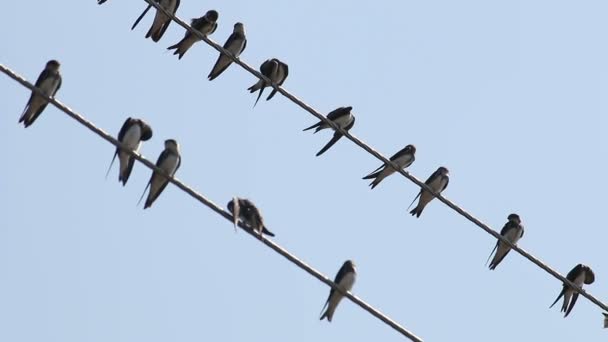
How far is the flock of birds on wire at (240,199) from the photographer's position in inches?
493

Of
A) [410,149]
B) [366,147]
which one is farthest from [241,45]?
[366,147]

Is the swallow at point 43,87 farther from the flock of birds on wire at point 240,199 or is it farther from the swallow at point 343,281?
the swallow at point 343,281

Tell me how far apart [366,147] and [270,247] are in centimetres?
269

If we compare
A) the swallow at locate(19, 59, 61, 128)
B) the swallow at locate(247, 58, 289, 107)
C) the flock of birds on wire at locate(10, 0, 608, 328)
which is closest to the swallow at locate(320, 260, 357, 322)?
the flock of birds on wire at locate(10, 0, 608, 328)

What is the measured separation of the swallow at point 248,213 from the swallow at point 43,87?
1720mm

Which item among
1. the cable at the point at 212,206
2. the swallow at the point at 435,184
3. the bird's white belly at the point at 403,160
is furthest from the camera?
the bird's white belly at the point at 403,160

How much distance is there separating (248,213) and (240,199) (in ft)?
1.21

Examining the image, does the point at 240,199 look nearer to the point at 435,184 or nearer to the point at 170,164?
the point at 170,164

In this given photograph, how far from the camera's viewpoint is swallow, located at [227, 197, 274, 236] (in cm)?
1373

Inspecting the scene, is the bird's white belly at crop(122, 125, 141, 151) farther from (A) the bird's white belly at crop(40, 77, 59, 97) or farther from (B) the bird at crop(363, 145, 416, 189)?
(B) the bird at crop(363, 145, 416, 189)

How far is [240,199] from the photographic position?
564 inches

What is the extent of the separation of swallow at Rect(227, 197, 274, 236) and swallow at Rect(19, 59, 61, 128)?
1.72 metres

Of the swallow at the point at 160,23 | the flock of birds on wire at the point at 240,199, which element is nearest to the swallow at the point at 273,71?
the flock of birds on wire at the point at 240,199

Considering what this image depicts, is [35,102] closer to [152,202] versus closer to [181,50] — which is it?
[152,202]
